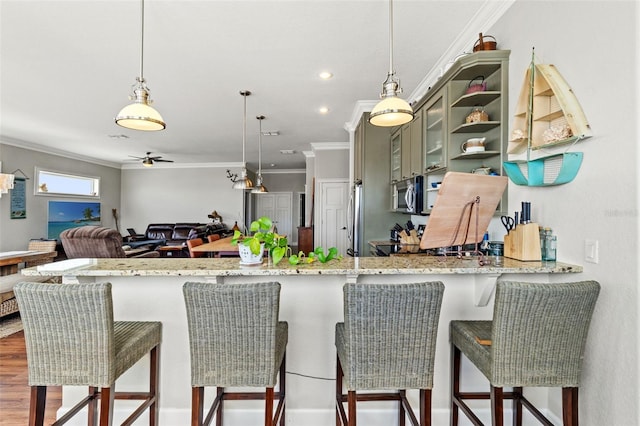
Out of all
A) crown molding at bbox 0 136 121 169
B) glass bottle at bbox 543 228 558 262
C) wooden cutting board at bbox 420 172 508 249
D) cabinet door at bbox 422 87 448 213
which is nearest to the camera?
wooden cutting board at bbox 420 172 508 249

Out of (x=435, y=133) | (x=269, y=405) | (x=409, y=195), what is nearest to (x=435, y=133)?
(x=435, y=133)

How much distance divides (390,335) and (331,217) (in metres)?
5.12

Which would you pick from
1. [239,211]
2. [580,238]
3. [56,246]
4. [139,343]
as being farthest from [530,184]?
[239,211]

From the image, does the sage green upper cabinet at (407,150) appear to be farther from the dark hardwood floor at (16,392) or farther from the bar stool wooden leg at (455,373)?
the dark hardwood floor at (16,392)

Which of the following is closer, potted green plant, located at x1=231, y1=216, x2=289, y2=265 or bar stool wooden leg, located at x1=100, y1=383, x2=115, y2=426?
bar stool wooden leg, located at x1=100, y1=383, x2=115, y2=426

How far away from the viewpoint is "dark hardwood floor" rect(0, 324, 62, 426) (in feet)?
6.75

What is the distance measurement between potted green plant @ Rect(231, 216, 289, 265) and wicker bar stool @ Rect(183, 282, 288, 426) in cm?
34

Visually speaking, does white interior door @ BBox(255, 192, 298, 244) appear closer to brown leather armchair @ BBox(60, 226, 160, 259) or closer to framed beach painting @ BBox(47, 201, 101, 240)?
framed beach painting @ BBox(47, 201, 101, 240)

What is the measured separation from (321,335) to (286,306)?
27 cm

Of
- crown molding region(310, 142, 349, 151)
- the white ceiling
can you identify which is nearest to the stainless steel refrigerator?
the white ceiling

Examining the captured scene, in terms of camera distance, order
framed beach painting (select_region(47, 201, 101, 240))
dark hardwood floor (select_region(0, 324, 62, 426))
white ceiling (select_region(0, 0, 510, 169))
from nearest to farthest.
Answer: dark hardwood floor (select_region(0, 324, 62, 426)) < white ceiling (select_region(0, 0, 510, 169)) < framed beach painting (select_region(47, 201, 101, 240))

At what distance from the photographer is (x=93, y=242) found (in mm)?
4328

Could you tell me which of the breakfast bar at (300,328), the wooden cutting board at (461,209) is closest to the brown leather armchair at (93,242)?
the breakfast bar at (300,328)

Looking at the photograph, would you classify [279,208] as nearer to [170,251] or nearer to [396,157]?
[170,251]
